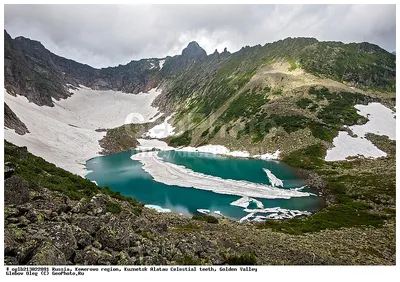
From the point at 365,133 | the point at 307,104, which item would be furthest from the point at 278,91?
the point at 365,133

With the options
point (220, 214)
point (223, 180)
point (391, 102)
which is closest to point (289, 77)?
point (391, 102)

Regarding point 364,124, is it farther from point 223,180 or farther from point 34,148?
point 34,148

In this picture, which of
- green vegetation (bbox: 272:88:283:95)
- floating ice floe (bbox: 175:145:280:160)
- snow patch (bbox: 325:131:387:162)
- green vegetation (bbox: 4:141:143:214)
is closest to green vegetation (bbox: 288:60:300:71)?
green vegetation (bbox: 272:88:283:95)

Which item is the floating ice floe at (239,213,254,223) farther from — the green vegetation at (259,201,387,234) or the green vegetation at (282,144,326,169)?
the green vegetation at (282,144,326,169)

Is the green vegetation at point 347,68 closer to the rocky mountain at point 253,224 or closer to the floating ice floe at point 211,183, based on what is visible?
the rocky mountain at point 253,224

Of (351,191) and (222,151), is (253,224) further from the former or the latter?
(222,151)

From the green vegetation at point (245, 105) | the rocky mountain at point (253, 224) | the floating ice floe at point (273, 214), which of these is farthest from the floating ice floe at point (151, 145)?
the floating ice floe at point (273, 214)
